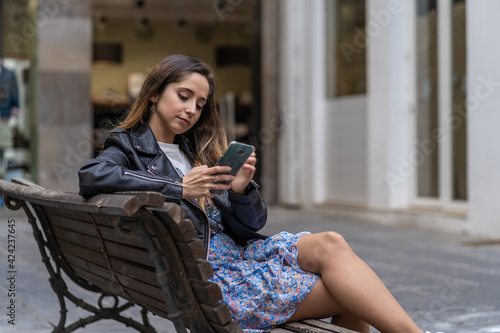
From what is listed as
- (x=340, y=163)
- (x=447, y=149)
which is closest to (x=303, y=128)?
(x=340, y=163)

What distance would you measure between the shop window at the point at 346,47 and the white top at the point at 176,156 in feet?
25.8

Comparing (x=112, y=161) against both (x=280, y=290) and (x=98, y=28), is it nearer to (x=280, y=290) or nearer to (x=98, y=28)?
(x=280, y=290)

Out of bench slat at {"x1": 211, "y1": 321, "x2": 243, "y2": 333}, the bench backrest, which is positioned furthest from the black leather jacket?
bench slat at {"x1": 211, "y1": 321, "x2": 243, "y2": 333}

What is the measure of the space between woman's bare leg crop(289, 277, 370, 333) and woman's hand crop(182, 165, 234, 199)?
0.48 meters

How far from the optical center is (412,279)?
16.7ft

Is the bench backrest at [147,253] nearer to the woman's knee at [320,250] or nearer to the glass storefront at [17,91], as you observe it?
the woman's knee at [320,250]

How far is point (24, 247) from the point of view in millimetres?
6781

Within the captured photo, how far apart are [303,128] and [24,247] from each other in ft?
19.0

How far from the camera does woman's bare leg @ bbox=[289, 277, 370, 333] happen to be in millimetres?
2348

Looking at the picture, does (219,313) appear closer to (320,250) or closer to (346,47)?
(320,250)

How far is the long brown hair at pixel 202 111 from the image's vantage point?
2.58 m

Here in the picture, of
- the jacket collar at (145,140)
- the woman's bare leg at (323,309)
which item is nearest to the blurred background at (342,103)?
the woman's bare leg at (323,309)

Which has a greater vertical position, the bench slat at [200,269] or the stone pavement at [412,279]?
the bench slat at [200,269]

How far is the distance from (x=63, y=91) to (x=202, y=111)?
8.14 metres
